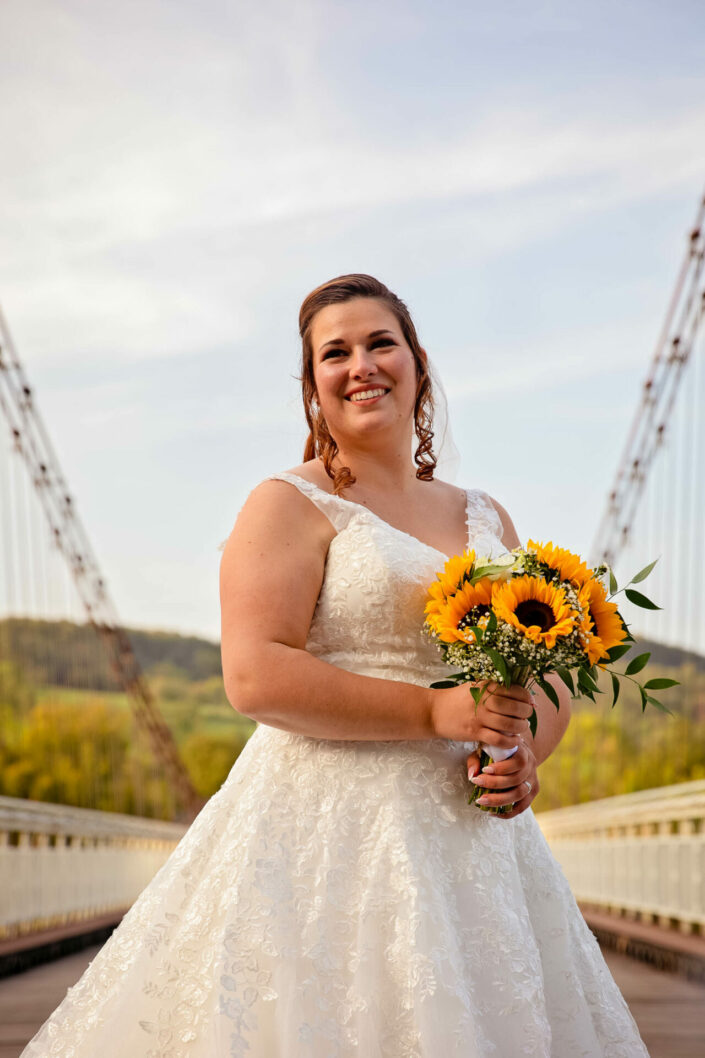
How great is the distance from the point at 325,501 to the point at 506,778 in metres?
0.63

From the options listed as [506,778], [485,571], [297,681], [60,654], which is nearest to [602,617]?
[485,571]

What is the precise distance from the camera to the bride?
203 cm

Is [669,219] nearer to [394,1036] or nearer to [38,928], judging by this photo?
[38,928]

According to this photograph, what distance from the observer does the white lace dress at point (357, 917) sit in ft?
6.60

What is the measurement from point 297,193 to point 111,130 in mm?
16405


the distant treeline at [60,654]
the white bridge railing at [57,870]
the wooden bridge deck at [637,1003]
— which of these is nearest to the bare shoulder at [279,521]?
the wooden bridge deck at [637,1003]

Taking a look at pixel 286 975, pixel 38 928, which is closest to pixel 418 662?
pixel 286 975

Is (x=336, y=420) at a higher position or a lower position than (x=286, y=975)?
higher

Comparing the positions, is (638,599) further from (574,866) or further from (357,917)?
(574,866)

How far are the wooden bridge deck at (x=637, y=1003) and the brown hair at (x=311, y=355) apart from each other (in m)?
2.85

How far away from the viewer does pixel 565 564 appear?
2.11 m

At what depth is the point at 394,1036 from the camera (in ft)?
6.61

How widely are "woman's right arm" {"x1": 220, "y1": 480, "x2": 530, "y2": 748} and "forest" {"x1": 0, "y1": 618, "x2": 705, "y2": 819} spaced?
0.43m

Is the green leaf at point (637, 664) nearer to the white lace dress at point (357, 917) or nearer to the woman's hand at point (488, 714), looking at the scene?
the woman's hand at point (488, 714)
